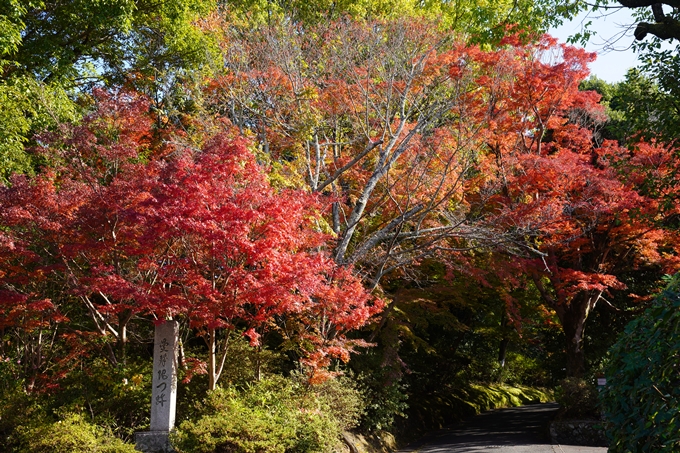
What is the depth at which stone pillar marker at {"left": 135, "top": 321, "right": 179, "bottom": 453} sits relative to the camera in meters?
8.47

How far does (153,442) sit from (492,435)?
349 inches

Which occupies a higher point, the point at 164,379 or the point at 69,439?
the point at 164,379

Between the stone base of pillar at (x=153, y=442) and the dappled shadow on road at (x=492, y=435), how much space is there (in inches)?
228

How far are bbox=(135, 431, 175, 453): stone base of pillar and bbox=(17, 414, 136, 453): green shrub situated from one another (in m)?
0.28

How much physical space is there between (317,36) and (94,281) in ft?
28.3

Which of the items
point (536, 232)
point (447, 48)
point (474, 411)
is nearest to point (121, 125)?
point (447, 48)

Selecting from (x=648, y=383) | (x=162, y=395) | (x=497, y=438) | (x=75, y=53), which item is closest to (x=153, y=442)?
(x=162, y=395)

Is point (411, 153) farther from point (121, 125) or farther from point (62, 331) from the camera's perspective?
point (62, 331)

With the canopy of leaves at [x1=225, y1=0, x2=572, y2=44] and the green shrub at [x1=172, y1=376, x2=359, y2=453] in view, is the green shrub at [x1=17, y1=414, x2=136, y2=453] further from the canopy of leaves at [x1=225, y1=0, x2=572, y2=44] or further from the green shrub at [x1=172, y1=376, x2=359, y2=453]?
the canopy of leaves at [x1=225, y1=0, x2=572, y2=44]

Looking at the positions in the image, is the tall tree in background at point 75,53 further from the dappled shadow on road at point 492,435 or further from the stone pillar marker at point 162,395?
the dappled shadow on road at point 492,435

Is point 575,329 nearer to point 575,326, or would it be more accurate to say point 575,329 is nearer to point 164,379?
point 575,326

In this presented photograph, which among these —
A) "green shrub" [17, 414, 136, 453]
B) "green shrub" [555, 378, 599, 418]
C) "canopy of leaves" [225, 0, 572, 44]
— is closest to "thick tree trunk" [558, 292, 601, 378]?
"green shrub" [555, 378, 599, 418]

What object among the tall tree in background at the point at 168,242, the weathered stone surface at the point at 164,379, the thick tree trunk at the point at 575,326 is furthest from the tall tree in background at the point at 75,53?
the thick tree trunk at the point at 575,326

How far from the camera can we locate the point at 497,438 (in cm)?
1370
